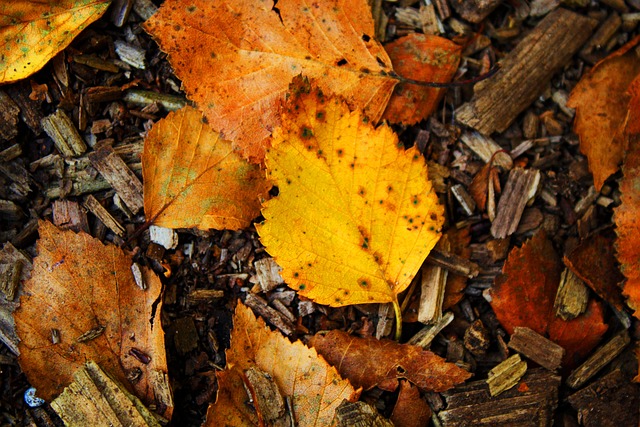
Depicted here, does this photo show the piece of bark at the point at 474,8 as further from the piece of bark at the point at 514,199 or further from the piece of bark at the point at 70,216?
the piece of bark at the point at 70,216

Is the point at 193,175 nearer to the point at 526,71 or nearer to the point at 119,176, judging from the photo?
the point at 119,176

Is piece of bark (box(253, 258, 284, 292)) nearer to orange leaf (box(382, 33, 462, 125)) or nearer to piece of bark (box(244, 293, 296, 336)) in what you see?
piece of bark (box(244, 293, 296, 336))

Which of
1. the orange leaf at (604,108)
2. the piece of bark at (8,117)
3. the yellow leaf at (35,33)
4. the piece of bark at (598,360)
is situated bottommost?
the piece of bark at (598,360)

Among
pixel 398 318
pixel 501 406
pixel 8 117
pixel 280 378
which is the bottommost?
pixel 501 406

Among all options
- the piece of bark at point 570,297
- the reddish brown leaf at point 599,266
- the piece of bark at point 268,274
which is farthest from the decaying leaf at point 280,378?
the reddish brown leaf at point 599,266

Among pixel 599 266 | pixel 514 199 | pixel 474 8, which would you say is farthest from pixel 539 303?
pixel 474 8

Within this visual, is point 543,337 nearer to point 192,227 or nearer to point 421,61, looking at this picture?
point 421,61

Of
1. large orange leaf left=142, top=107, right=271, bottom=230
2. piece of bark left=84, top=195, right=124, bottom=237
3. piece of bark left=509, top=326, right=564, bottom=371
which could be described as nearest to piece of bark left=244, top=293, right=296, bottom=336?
large orange leaf left=142, top=107, right=271, bottom=230
